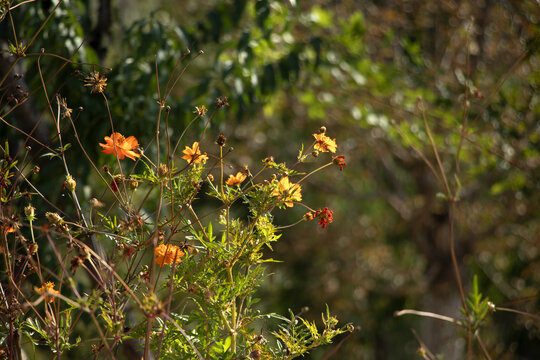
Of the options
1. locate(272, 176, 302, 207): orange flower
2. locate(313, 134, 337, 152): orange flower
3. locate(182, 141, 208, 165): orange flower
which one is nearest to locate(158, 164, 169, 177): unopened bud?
locate(182, 141, 208, 165): orange flower

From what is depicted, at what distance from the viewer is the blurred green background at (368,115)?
2.24 metres

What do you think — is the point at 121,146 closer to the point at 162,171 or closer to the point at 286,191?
the point at 162,171

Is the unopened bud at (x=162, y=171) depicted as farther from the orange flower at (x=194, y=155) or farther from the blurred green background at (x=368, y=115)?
the blurred green background at (x=368, y=115)

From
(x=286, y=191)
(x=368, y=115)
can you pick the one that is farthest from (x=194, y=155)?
(x=368, y=115)

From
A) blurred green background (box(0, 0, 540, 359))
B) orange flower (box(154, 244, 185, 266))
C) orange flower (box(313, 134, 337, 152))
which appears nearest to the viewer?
orange flower (box(154, 244, 185, 266))

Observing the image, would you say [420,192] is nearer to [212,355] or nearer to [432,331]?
[432,331]

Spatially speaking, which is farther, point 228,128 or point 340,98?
point 228,128

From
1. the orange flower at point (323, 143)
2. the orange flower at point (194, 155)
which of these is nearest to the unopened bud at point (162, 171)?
the orange flower at point (194, 155)

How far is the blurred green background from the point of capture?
224 centimetres

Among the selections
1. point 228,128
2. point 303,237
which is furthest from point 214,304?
point 303,237

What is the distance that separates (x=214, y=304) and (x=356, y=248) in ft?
19.4

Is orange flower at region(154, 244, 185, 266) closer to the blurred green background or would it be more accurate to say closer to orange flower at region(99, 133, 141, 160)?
orange flower at region(99, 133, 141, 160)

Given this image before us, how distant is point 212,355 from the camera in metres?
1.13

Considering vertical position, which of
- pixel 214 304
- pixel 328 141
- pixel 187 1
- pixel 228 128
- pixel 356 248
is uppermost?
pixel 328 141
